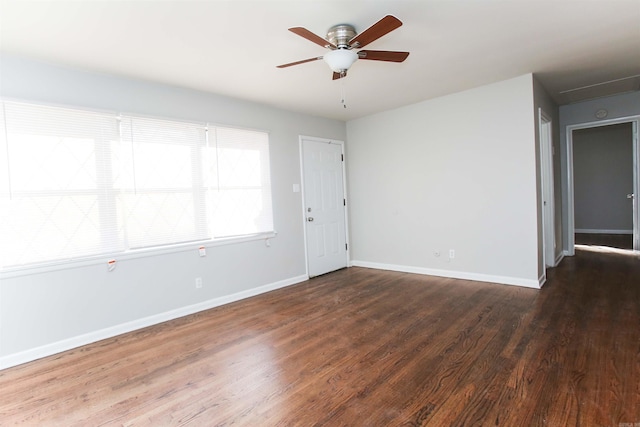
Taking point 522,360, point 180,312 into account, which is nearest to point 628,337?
point 522,360

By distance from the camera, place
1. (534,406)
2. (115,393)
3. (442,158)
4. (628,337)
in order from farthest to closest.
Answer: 1. (442,158)
2. (628,337)
3. (115,393)
4. (534,406)

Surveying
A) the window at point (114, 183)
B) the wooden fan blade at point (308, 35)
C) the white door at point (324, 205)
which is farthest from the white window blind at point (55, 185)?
the white door at point (324, 205)

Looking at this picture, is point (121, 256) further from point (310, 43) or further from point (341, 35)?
point (341, 35)

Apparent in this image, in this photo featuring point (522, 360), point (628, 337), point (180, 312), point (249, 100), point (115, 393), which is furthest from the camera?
point (249, 100)

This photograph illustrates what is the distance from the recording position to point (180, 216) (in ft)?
11.3

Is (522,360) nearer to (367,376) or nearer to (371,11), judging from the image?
(367,376)

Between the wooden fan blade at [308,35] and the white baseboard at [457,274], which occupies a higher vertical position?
the wooden fan blade at [308,35]

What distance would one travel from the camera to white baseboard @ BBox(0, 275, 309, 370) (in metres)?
2.53

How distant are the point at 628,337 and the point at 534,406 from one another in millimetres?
1383

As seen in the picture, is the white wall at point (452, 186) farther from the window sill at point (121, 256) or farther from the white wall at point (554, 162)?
the window sill at point (121, 256)

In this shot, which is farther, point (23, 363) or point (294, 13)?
point (23, 363)

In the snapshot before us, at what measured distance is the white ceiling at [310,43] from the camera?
2096 millimetres

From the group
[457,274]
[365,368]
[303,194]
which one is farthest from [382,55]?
[457,274]

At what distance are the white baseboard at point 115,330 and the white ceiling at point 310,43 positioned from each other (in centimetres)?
233
